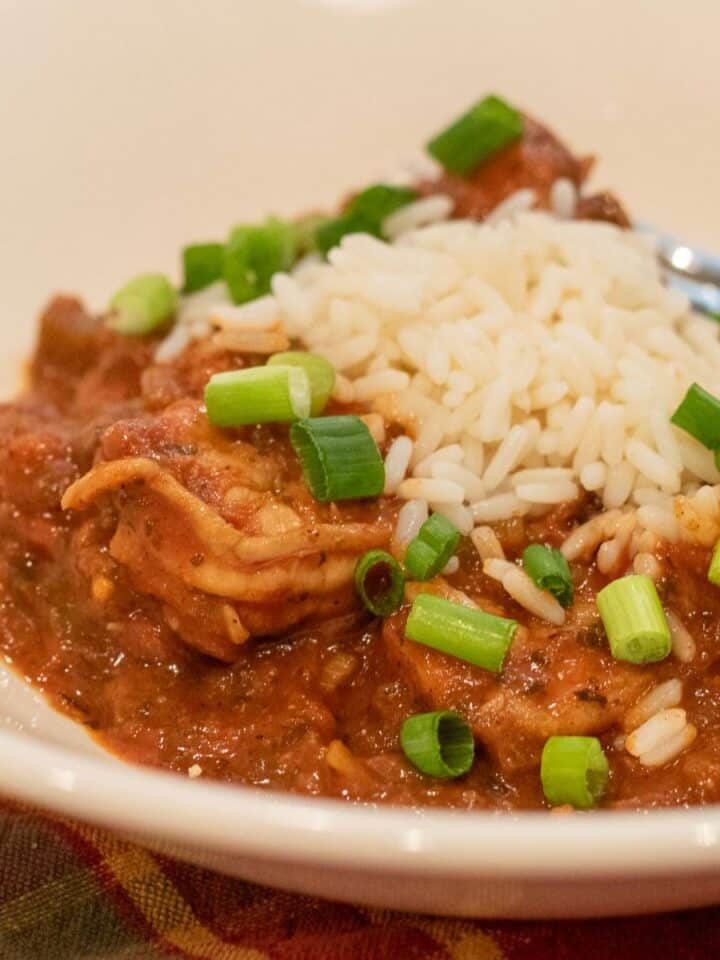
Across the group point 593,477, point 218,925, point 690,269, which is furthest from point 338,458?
point 690,269

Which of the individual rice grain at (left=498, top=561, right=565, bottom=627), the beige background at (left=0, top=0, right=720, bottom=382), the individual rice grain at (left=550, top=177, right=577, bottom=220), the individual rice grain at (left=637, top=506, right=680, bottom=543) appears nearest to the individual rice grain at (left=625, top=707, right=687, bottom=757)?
the individual rice grain at (left=498, top=561, right=565, bottom=627)

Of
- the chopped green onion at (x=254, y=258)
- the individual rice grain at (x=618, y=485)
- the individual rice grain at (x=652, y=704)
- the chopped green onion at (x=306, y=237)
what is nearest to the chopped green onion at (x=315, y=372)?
the chopped green onion at (x=254, y=258)

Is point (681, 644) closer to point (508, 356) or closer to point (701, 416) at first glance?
point (701, 416)

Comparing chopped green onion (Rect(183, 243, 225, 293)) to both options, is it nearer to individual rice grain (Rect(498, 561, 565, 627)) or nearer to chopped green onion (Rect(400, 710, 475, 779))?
individual rice grain (Rect(498, 561, 565, 627))

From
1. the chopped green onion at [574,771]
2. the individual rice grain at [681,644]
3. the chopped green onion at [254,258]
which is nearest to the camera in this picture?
the chopped green onion at [574,771]

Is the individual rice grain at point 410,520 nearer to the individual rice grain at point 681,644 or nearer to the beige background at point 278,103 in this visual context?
the individual rice grain at point 681,644

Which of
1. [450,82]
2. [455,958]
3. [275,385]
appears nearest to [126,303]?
[275,385]
